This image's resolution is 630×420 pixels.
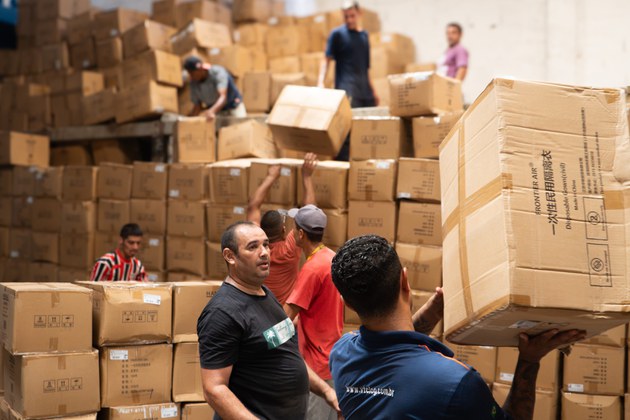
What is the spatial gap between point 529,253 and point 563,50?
7.43m

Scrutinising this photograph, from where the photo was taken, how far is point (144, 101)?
8.23 m

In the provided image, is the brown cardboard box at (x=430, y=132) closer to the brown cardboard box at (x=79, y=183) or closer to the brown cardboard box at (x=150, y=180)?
the brown cardboard box at (x=150, y=180)

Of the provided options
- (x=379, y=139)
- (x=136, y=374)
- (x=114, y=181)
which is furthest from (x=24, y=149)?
(x=136, y=374)

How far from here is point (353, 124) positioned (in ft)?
18.3

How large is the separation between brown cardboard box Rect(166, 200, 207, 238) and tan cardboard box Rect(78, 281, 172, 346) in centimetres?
204

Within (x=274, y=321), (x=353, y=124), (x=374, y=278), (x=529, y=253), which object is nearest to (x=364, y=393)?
(x=374, y=278)

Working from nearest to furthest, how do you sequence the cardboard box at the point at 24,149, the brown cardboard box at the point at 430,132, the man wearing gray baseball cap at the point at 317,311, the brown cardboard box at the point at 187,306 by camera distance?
the man wearing gray baseball cap at the point at 317,311, the brown cardboard box at the point at 187,306, the brown cardboard box at the point at 430,132, the cardboard box at the point at 24,149

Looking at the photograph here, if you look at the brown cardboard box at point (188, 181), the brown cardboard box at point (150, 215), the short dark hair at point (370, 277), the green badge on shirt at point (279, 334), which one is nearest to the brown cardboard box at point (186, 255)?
the brown cardboard box at point (150, 215)

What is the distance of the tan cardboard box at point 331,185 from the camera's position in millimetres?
5422

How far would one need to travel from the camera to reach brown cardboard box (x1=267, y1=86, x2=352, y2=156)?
543 cm

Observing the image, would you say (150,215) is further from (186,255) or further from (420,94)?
(420,94)

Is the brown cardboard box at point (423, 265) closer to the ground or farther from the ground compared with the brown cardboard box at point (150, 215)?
closer to the ground

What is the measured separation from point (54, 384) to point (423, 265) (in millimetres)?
2429

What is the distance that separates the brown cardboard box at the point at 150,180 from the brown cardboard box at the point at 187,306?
94.7 inches
